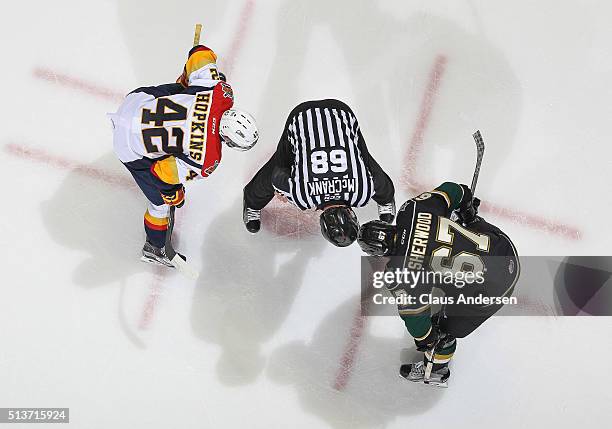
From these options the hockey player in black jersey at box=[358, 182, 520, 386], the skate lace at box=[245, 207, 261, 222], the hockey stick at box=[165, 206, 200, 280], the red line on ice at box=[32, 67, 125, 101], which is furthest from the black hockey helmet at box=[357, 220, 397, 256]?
the red line on ice at box=[32, 67, 125, 101]

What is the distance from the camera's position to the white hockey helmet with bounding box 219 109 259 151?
3.12 m

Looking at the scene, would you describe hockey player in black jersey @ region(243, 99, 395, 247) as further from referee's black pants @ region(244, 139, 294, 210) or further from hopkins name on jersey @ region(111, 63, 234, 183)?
hopkins name on jersey @ region(111, 63, 234, 183)

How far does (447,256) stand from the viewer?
117 inches

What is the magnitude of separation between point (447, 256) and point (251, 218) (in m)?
1.41

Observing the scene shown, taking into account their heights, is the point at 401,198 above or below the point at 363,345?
above

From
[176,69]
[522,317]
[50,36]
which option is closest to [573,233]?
[522,317]

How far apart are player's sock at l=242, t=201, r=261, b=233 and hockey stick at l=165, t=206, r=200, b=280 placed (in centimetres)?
46

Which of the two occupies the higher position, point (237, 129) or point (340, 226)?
point (237, 129)

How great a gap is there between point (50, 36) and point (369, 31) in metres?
2.21

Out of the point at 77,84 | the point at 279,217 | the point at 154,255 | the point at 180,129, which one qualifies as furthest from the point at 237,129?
the point at 77,84

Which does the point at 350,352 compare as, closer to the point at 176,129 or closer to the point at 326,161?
the point at 326,161

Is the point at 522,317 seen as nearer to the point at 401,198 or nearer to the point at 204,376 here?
the point at 401,198

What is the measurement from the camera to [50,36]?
432 centimetres

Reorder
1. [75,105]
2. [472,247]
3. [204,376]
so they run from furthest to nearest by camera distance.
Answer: [75,105], [204,376], [472,247]
